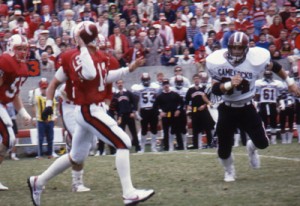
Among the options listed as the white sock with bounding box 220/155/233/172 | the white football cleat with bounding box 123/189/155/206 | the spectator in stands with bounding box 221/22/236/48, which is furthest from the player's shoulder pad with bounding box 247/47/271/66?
the spectator in stands with bounding box 221/22/236/48

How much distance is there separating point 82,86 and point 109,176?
2.44 metres

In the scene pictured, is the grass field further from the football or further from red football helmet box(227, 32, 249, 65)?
the football

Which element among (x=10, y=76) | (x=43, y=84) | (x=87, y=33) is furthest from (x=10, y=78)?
(x=43, y=84)

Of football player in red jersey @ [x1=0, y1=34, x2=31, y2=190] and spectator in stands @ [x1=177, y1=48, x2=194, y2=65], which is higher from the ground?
football player in red jersey @ [x1=0, y1=34, x2=31, y2=190]

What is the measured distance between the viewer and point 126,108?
16.7 metres

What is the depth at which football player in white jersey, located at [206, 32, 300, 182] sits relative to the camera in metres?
9.40

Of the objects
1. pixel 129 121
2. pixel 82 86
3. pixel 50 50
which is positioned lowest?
pixel 129 121

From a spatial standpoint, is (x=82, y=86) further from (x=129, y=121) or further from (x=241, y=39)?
(x=129, y=121)

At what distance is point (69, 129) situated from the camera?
34.9ft

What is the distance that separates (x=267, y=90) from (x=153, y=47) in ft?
9.16

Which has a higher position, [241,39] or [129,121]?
[241,39]

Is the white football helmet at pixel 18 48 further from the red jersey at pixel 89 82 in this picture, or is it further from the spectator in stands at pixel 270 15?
the spectator in stands at pixel 270 15

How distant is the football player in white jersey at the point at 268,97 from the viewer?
17188 mm

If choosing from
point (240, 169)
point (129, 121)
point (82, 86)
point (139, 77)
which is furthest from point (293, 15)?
point (82, 86)
